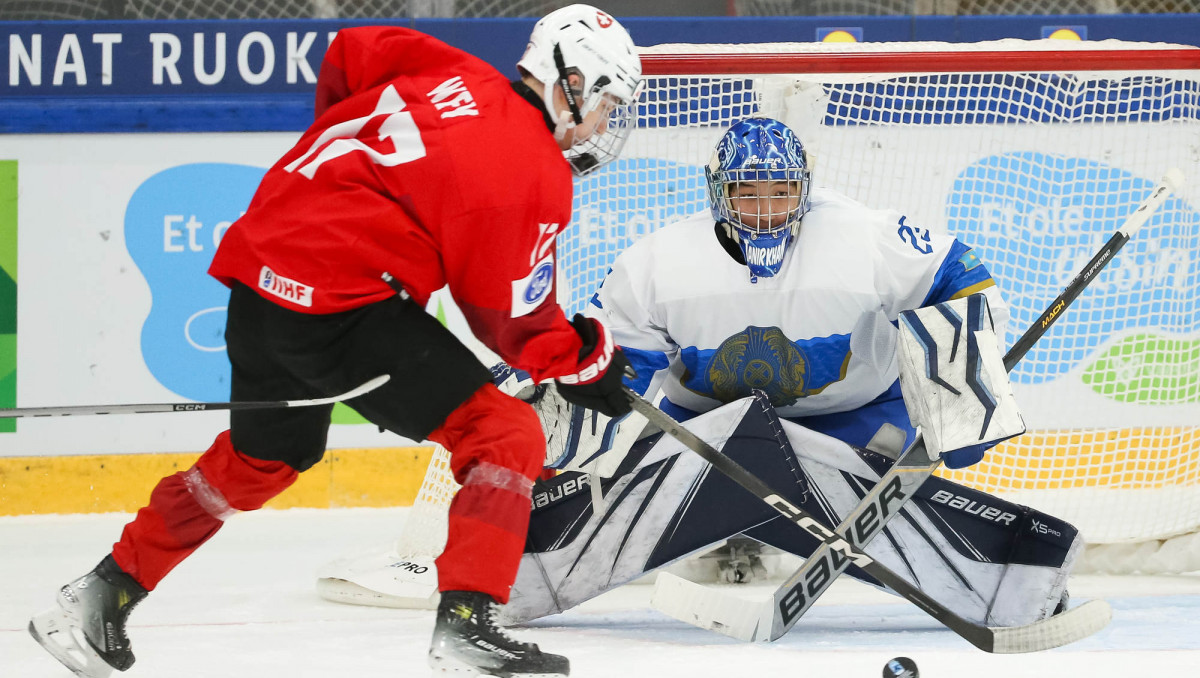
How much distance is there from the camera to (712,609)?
2.34 meters

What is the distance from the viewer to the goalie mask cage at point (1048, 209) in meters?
3.29

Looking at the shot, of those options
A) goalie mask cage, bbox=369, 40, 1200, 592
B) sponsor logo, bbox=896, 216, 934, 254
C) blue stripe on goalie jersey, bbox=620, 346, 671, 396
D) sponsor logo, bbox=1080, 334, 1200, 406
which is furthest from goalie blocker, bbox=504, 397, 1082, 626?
sponsor logo, bbox=1080, 334, 1200, 406

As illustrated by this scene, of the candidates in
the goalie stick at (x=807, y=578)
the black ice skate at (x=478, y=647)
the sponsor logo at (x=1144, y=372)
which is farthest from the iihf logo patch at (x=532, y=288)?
the sponsor logo at (x=1144, y=372)

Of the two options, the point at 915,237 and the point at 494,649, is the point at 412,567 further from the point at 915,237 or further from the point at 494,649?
the point at 915,237

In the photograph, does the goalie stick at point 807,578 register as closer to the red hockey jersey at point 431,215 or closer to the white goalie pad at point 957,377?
the white goalie pad at point 957,377

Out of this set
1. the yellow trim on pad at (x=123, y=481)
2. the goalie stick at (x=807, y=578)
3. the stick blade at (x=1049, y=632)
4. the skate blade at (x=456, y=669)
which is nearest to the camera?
the skate blade at (x=456, y=669)

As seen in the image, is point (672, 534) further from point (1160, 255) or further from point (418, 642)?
point (1160, 255)

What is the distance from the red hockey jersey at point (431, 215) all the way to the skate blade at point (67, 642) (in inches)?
22.0

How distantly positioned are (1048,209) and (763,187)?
157cm

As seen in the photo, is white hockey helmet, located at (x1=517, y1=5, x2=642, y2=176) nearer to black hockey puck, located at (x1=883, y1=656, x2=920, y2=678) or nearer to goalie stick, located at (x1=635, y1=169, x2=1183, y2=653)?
goalie stick, located at (x1=635, y1=169, x2=1183, y2=653)

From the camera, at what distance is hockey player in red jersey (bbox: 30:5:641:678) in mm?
1717

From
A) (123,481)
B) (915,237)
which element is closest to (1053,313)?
(915,237)

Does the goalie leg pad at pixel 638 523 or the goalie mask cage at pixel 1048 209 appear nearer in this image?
the goalie leg pad at pixel 638 523

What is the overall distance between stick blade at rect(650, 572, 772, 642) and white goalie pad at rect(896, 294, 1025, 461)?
1.40ft
